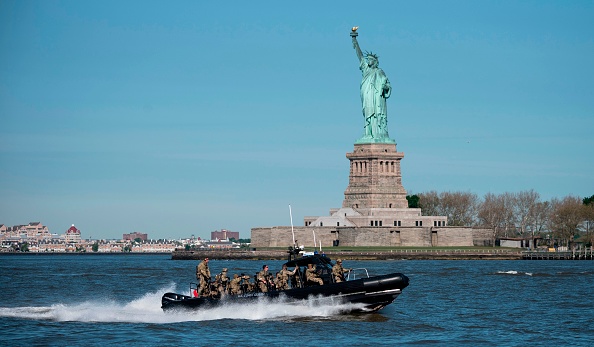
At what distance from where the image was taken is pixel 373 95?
169 m

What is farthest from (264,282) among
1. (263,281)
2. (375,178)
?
(375,178)

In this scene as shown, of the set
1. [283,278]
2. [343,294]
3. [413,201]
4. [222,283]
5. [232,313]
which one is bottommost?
[232,313]

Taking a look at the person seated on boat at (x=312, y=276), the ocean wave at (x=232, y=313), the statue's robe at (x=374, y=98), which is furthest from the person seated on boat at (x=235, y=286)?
the statue's robe at (x=374, y=98)

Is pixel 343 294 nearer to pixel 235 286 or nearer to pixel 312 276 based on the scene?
pixel 312 276

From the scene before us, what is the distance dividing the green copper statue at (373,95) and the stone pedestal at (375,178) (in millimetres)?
1782

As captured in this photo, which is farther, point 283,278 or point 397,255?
point 397,255

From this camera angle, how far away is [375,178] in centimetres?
16850

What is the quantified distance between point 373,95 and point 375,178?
1083cm

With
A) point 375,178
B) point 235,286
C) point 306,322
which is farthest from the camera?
point 375,178

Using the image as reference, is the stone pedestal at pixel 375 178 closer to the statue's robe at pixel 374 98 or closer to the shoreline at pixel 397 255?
the statue's robe at pixel 374 98

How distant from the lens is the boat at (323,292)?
5441cm

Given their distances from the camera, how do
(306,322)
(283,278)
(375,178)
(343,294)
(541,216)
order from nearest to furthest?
(306,322), (343,294), (283,278), (375,178), (541,216)

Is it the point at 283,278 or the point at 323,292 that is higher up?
the point at 283,278

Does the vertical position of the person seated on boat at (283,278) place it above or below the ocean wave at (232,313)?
above
